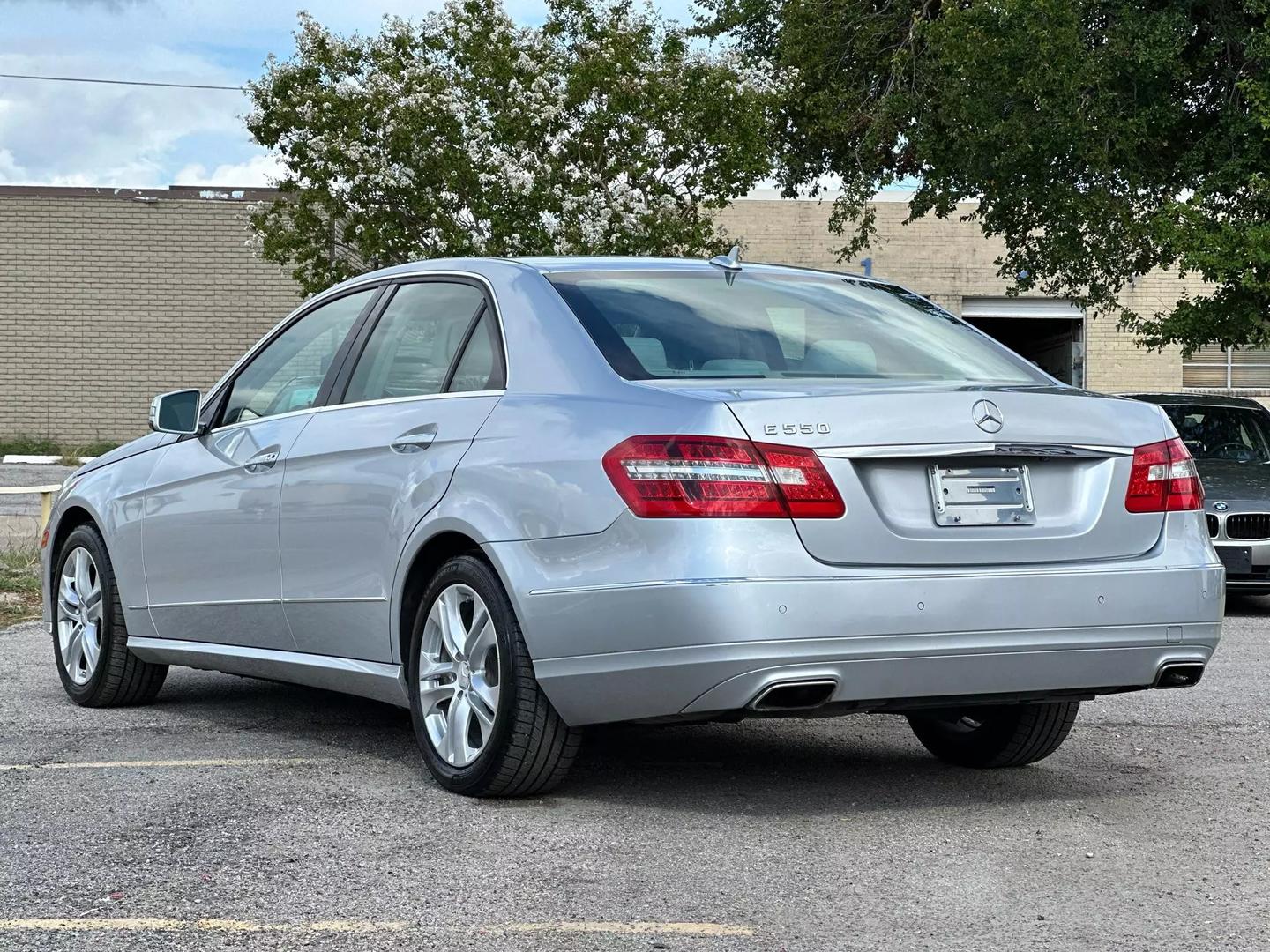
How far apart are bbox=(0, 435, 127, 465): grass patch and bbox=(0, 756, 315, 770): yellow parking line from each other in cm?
2550

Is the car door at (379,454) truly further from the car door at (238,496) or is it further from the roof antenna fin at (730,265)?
the roof antenna fin at (730,265)

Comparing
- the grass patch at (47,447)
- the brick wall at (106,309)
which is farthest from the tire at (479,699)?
the brick wall at (106,309)

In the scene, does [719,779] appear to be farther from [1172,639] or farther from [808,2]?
[808,2]

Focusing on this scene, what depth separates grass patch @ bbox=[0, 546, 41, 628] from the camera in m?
11.3

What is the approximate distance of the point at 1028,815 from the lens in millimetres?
5316

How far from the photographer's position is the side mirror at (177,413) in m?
6.95

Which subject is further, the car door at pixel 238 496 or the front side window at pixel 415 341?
the car door at pixel 238 496

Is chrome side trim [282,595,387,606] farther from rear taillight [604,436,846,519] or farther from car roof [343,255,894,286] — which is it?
rear taillight [604,436,846,519]

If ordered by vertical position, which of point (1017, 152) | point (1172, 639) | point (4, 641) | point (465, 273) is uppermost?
point (1017, 152)

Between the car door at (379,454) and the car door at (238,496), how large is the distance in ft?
0.49

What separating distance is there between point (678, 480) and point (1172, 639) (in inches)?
58.5

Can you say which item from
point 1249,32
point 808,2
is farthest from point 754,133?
point 1249,32

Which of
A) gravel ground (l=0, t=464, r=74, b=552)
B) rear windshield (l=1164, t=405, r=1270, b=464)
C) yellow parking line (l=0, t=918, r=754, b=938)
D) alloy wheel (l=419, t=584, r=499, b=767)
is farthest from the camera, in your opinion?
gravel ground (l=0, t=464, r=74, b=552)

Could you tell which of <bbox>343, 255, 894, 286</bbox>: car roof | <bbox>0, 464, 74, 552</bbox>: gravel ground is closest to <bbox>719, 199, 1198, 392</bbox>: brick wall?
<bbox>0, 464, 74, 552</bbox>: gravel ground
